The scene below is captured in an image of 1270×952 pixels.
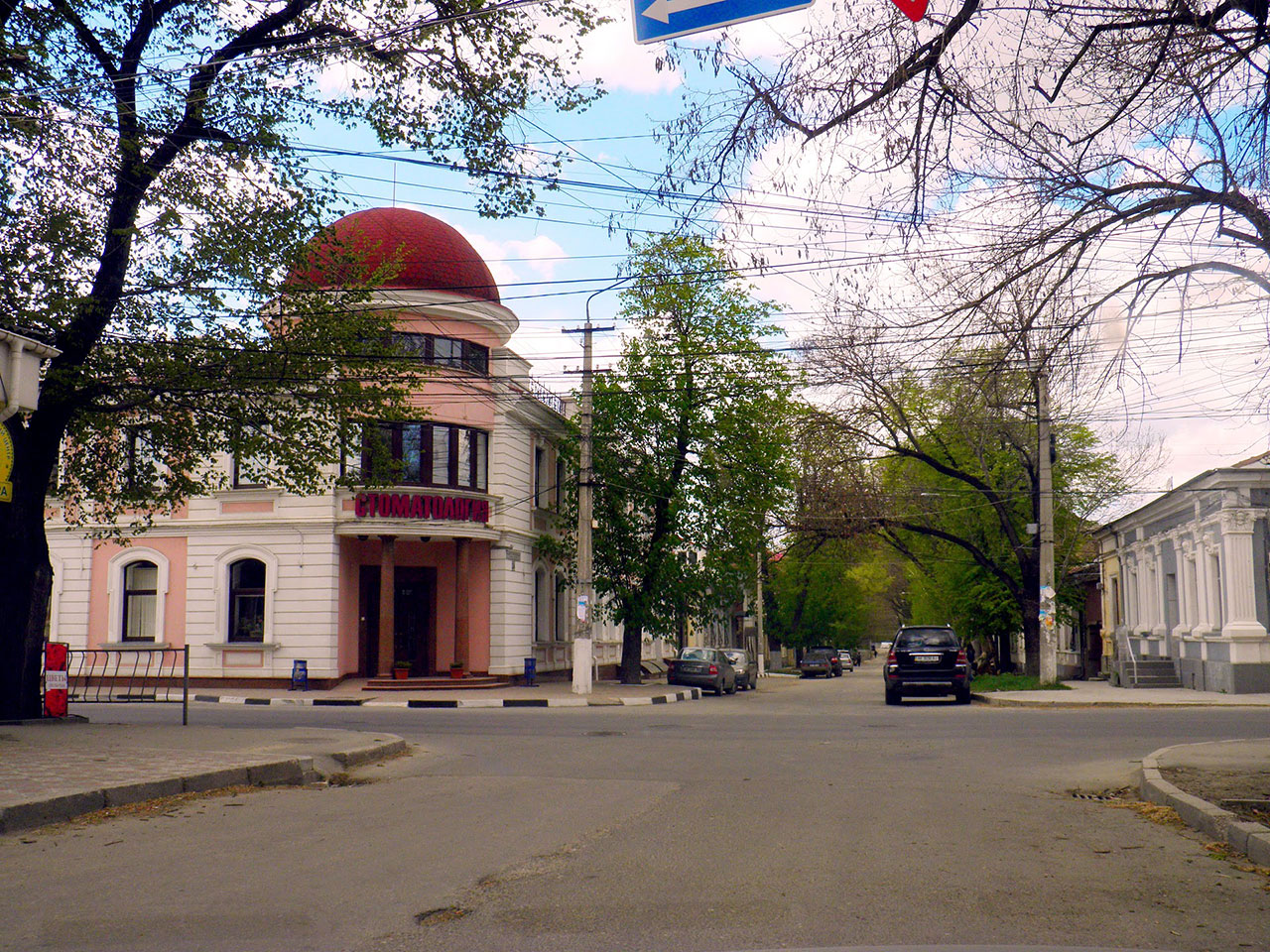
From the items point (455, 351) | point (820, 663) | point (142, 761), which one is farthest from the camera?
point (820, 663)

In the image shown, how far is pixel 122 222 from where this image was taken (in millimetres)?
15078

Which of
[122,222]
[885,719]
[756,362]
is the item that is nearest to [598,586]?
[756,362]

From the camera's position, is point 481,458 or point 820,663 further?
point 820,663

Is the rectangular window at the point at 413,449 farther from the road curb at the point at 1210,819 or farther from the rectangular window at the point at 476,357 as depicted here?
the road curb at the point at 1210,819

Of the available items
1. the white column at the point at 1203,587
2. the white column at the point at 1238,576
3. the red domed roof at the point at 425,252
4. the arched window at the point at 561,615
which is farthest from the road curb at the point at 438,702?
the white column at the point at 1203,587

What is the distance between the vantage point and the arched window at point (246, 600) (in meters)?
28.8

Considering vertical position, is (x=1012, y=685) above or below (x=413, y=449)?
below

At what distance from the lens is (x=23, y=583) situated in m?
15.4

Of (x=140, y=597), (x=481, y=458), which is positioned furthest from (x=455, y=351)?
(x=140, y=597)

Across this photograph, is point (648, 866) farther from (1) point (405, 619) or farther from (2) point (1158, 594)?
(2) point (1158, 594)

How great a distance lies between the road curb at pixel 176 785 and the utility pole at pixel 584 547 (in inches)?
516

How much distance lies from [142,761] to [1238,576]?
78.1 feet

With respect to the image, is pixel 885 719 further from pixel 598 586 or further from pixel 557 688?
pixel 598 586

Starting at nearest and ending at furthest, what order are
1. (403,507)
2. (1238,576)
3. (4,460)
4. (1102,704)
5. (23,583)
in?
(4,460), (23,583), (1102,704), (1238,576), (403,507)
